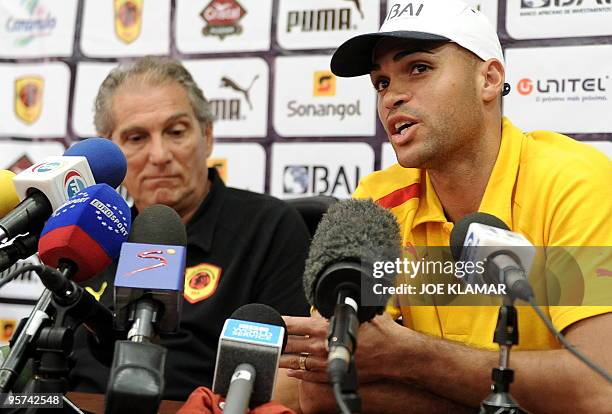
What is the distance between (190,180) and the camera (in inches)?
93.7

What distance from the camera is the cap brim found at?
66.6 inches

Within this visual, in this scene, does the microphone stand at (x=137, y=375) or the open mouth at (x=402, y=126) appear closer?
the microphone stand at (x=137, y=375)

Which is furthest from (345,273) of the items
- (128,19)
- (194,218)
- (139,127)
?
(128,19)

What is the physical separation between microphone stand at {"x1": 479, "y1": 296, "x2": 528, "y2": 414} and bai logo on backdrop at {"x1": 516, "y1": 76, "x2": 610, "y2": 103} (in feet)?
4.90

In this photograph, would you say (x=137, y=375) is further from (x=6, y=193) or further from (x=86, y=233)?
(x=6, y=193)

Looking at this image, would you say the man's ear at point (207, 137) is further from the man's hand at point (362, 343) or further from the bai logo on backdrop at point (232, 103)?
the man's hand at point (362, 343)

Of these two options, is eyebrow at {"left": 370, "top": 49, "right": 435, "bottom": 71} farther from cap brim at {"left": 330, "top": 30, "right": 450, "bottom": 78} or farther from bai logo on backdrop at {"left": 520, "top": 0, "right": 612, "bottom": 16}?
bai logo on backdrop at {"left": 520, "top": 0, "right": 612, "bottom": 16}

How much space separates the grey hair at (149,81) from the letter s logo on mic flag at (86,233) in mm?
1313

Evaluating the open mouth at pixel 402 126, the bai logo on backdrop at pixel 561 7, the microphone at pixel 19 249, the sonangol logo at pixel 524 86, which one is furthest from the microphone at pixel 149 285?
the bai logo on backdrop at pixel 561 7

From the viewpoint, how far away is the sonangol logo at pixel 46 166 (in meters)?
1.22

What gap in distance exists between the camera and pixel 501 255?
38.6 inches

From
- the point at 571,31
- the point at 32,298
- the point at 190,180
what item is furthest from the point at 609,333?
the point at 32,298

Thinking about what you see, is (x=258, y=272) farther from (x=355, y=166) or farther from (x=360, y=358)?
(x=360, y=358)

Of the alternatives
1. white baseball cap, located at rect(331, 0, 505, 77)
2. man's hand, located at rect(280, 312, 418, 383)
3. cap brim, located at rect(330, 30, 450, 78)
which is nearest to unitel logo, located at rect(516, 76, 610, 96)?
white baseball cap, located at rect(331, 0, 505, 77)
